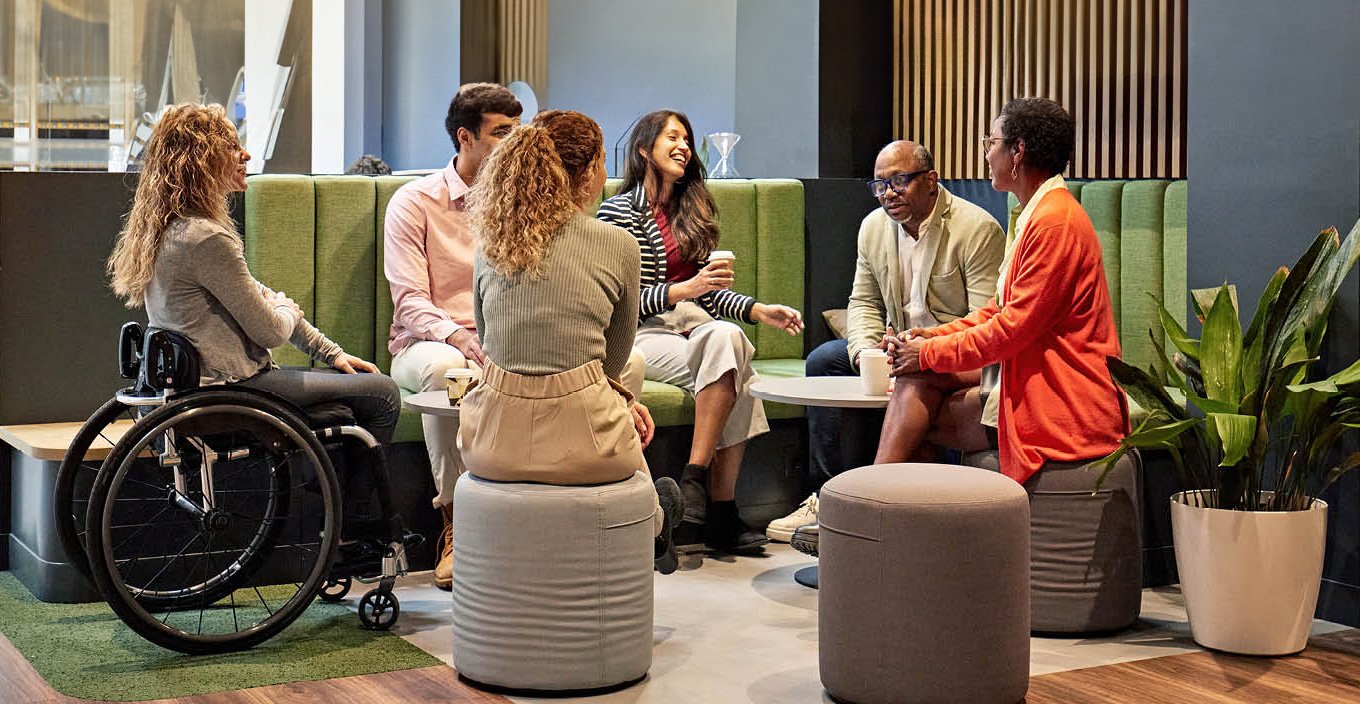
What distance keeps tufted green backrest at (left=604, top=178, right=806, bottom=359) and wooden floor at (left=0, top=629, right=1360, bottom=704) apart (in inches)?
94.9

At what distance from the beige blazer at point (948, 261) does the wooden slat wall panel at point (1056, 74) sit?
80cm

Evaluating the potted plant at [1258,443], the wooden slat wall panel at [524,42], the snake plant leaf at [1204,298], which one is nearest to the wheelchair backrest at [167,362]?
the potted plant at [1258,443]

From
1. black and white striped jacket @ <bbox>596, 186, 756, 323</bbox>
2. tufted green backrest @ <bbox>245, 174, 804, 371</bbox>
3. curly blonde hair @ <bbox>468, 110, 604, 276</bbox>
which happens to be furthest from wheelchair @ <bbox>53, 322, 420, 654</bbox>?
black and white striped jacket @ <bbox>596, 186, 756, 323</bbox>

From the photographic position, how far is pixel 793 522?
14.9 ft

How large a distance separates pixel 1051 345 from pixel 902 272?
1012 mm

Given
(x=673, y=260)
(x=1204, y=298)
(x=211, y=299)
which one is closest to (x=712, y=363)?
(x=673, y=260)

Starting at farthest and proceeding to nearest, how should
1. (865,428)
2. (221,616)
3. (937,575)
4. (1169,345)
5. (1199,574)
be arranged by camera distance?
1. (865,428)
2. (1169,345)
3. (221,616)
4. (1199,574)
5. (937,575)

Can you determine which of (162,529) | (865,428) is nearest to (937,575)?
(865,428)

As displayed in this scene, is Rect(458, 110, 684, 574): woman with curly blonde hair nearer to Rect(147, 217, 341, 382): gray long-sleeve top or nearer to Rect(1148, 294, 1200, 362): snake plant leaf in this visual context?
Rect(147, 217, 341, 382): gray long-sleeve top

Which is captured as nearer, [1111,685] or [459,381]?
[1111,685]

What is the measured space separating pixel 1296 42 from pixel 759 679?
219cm

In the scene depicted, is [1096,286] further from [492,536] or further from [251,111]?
[251,111]

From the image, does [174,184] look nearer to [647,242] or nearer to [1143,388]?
[647,242]

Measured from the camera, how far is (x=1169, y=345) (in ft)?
15.4
